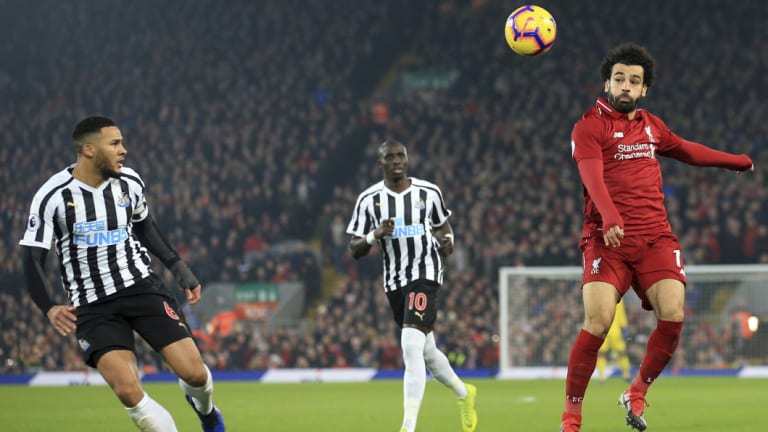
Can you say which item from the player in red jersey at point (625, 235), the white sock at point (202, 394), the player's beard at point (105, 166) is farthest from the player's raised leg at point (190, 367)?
the player in red jersey at point (625, 235)

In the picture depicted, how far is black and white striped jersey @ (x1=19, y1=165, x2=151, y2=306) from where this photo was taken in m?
6.57

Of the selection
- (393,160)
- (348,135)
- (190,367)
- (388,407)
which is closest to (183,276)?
(190,367)

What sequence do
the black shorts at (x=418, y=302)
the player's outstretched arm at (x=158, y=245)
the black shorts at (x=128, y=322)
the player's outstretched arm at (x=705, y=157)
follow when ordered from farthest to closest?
the black shorts at (x=418, y=302)
the player's outstretched arm at (x=705, y=157)
the player's outstretched arm at (x=158, y=245)
the black shorts at (x=128, y=322)

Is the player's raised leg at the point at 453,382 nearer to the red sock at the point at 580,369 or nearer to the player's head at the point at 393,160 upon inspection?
the player's head at the point at 393,160

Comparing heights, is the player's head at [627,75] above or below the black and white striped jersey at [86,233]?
above

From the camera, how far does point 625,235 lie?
694 centimetres

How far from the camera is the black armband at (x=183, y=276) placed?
6.85 meters

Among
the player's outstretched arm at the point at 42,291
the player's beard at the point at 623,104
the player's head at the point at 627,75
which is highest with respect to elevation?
the player's head at the point at 627,75

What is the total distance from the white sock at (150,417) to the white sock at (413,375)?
2197mm

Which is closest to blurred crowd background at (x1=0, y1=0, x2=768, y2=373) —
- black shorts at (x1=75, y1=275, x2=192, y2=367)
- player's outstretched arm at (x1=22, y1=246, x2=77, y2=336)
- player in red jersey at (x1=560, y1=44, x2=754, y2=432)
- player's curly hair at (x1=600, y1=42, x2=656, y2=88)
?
player in red jersey at (x1=560, y1=44, x2=754, y2=432)

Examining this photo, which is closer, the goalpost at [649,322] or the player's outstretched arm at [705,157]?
the player's outstretched arm at [705,157]

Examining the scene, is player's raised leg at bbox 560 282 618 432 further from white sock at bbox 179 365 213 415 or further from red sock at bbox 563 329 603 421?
white sock at bbox 179 365 213 415

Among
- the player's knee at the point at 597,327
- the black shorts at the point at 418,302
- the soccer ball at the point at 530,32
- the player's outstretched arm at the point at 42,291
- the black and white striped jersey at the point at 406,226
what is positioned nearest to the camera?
the player's outstretched arm at the point at 42,291

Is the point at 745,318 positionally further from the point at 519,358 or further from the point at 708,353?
the point at 519,358
